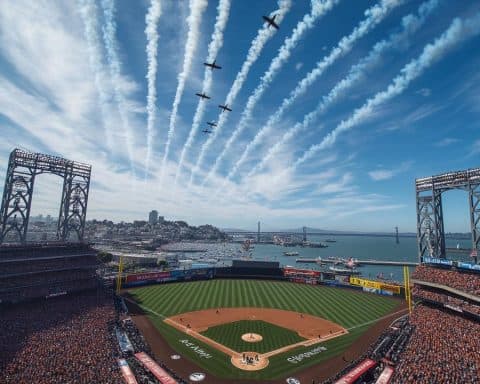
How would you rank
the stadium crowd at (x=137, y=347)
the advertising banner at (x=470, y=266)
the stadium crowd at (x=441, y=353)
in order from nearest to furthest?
the stadium crowd at (x=441, y=353)
the stadium crowd at (x=137, y=347)
the advertising banner at (x=470, y=266)

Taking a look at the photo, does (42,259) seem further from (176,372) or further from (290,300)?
(290,300)

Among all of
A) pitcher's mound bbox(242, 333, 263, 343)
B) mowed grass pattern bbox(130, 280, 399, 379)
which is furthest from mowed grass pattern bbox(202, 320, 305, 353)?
mowed grass pattern bbox(130, 280, 399, 379)

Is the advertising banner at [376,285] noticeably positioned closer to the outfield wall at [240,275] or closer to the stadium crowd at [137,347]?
the outfield wall at [240,275]

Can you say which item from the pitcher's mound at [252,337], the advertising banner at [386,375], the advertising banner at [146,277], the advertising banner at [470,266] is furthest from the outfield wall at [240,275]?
the advertising banner at [386,375]

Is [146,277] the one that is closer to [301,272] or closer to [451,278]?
[301,272]

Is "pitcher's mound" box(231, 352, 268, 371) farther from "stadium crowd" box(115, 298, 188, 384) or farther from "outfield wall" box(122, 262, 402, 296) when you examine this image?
"outfield wall" box(122, 262, 402, 296)
